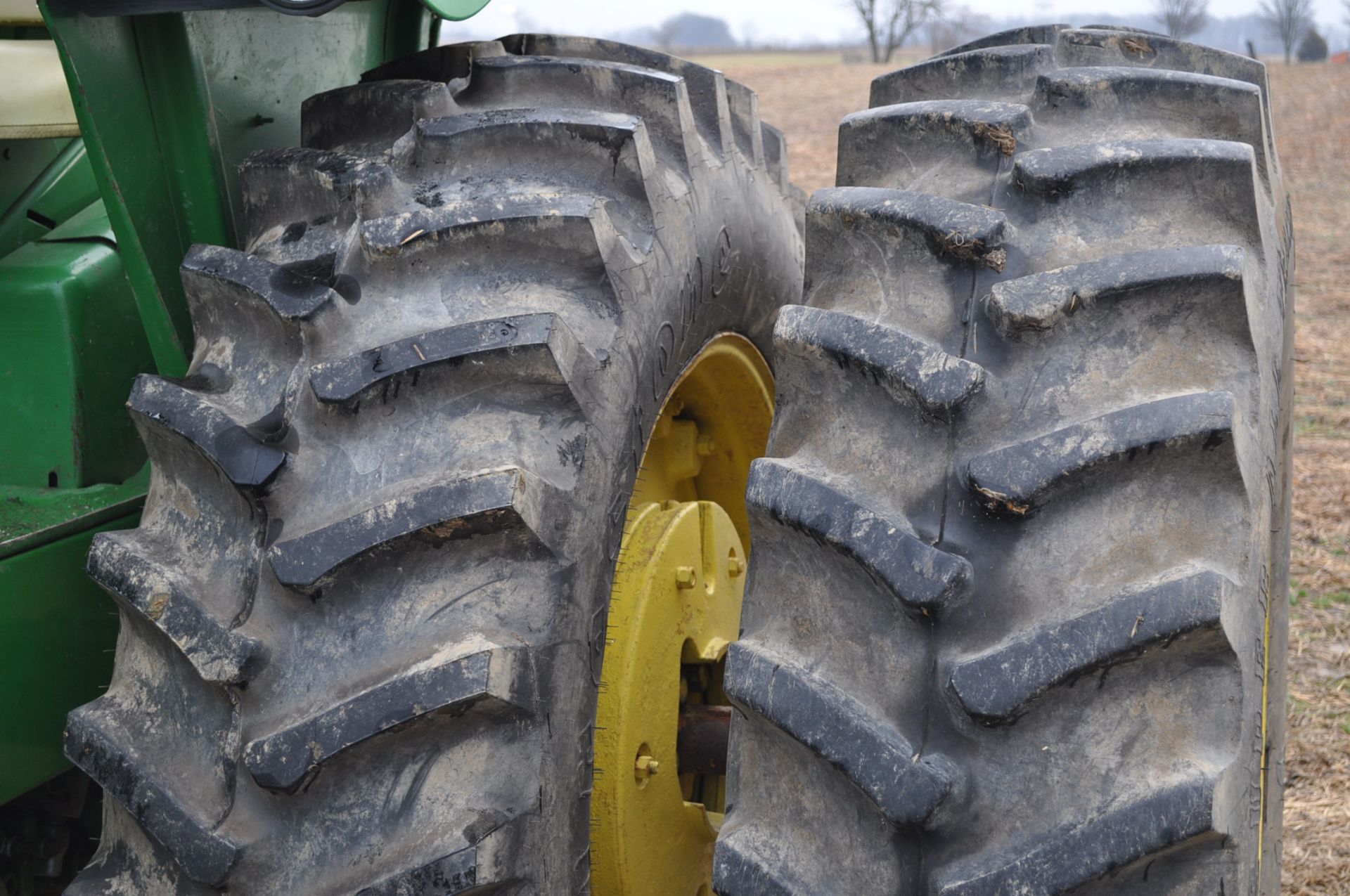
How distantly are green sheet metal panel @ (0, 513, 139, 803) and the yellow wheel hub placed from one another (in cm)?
63

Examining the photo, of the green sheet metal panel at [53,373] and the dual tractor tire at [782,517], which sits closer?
the dual tractor tire at [782,517]

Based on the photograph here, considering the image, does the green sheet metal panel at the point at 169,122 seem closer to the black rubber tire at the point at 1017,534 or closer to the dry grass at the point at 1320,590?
the black rubber tire at the point at 1017,534

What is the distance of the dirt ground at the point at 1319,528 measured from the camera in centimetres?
277

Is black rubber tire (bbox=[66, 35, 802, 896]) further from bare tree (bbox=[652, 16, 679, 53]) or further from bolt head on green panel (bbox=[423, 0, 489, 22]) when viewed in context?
bare tree (bbox=[652, 16, 679, 53])

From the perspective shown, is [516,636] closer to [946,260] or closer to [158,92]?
[946,260]

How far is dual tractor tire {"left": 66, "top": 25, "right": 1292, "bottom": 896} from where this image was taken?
1.22 metres

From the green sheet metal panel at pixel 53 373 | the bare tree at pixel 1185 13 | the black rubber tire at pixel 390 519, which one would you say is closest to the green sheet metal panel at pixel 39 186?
the green sheet metal panel at pixel 53 373

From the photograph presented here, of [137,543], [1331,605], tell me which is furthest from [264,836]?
[1331,605]

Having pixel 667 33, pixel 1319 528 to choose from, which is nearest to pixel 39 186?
pixel 1319 528

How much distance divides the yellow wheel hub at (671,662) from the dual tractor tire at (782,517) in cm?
14

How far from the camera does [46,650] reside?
1.61 metres

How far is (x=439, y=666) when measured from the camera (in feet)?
4.33

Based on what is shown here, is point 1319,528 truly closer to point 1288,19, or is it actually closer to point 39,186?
point 39,186

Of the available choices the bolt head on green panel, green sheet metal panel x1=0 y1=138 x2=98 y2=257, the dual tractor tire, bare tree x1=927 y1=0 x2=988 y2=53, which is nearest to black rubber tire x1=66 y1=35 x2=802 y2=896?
the dual tractor tire
